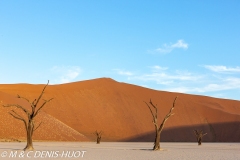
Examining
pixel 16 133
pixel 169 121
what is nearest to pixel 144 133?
pixel 169 121

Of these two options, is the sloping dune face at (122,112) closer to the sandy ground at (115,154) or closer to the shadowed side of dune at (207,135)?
the shadowed side of dune at (207,135)

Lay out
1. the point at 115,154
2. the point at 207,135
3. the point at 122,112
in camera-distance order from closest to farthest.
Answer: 1. the point at 115,154
2. the point at 207,135
3. the point at 122,112

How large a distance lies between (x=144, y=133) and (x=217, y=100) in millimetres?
38790

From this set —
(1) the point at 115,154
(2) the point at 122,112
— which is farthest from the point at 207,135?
(1) the point at 115,154

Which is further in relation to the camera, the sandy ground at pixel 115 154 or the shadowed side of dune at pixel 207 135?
the shadowed side of dune at pixel 207 135

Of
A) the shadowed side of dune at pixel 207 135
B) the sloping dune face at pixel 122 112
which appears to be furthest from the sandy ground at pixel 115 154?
the shadowed side of dune at pixel 207 135

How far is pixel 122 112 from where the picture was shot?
90.9 m

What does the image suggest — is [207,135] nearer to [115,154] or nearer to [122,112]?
[122,112]

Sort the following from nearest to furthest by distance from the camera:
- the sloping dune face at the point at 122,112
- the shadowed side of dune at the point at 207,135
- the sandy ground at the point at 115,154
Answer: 1. the sandy ground at the point at 115,154
2. the sloping dune face at the point at 122,112
3. the shadowed side of dune at the point at 207,135

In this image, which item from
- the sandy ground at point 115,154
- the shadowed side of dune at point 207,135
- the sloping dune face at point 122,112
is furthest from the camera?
the shadowed side of dune at point 207,135

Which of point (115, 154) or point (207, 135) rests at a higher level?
point (207, 135)

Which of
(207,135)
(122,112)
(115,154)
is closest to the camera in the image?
(115,154)

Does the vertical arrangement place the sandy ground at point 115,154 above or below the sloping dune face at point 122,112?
below

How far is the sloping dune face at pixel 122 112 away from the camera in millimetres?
81875
